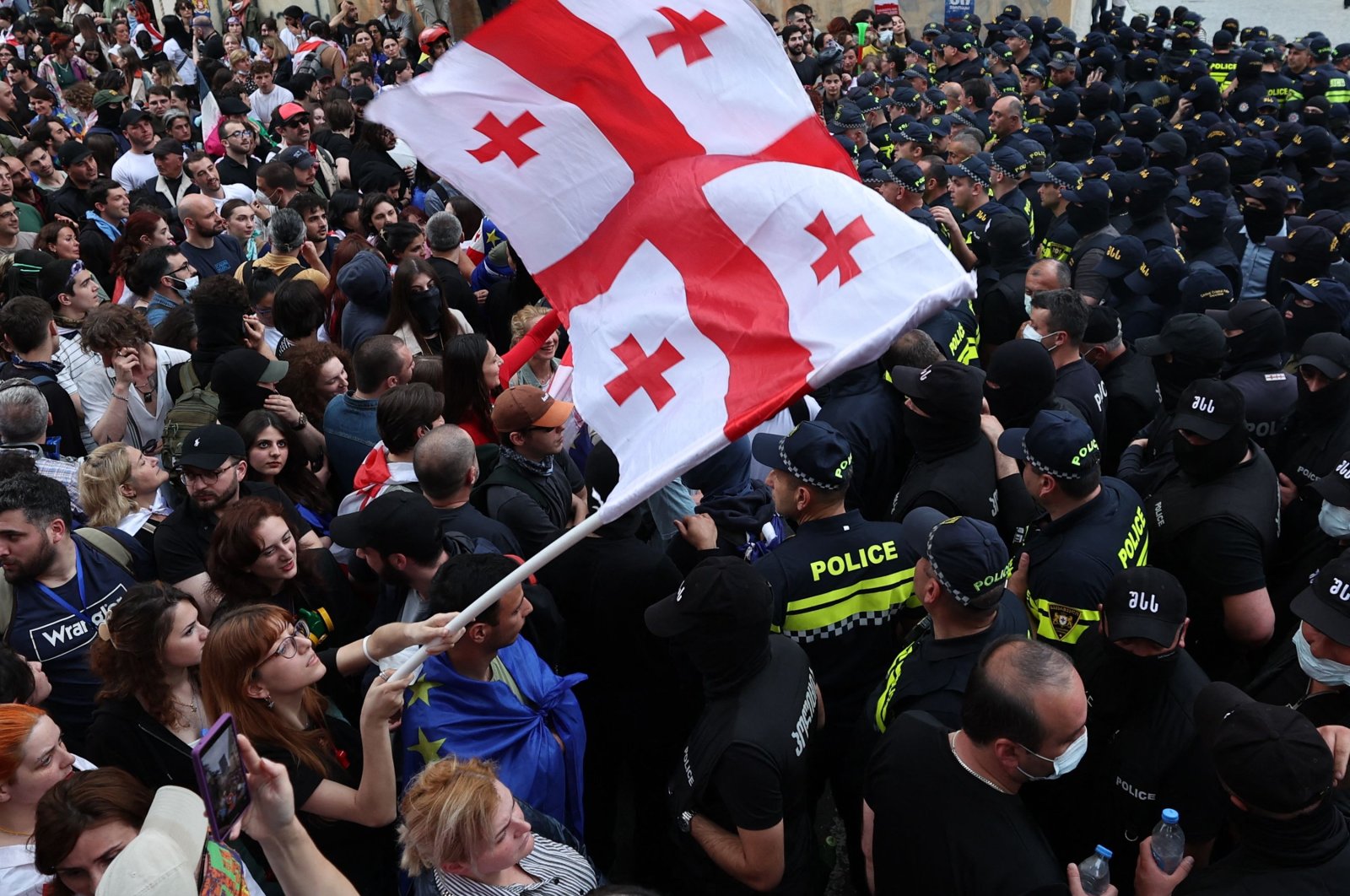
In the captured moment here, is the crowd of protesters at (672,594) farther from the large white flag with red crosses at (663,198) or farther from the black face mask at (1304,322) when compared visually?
the large white flag with red crosses at (663,198)

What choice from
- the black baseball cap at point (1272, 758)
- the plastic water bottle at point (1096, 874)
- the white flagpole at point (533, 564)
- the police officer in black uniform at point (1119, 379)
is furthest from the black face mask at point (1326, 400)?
the white flagpole at point (533, 564)

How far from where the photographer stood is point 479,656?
136 inches

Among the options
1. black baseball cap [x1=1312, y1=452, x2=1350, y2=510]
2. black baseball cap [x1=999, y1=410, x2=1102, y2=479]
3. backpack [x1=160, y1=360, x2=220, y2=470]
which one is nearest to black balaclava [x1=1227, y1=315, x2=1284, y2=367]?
black baseball cap [x1=1312, y1=452, x2=1350, y2=510]

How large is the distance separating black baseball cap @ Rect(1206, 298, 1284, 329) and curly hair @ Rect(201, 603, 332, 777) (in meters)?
4.60

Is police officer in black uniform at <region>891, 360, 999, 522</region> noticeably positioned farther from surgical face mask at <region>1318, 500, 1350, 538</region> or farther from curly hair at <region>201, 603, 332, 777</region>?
curly hair at <region>201, 603, 332, 777</region>

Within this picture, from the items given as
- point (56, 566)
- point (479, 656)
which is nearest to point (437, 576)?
point (479, 656)

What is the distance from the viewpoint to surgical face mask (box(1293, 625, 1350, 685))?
10.6ft

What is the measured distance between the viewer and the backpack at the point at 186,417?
530 cm

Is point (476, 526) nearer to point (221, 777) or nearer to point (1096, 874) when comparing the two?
point (221, 777)

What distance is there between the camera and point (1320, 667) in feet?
10.7

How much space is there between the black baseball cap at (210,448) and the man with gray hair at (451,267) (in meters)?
2.96

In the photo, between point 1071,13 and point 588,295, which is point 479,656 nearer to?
point 588,295

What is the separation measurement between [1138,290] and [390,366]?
4617 millimetres

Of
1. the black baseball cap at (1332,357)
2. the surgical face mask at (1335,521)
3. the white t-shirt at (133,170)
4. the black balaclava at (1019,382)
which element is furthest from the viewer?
the white t-shirt at (133,170)
